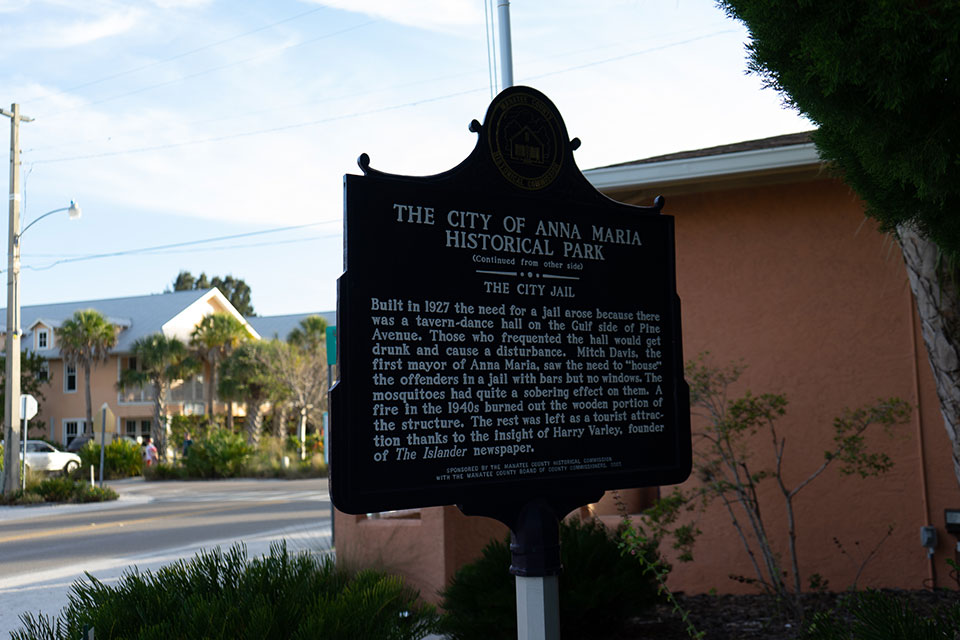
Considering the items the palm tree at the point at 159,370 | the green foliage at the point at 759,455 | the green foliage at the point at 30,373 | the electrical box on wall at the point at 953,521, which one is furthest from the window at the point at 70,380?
the electrical box on wall at the point at 953,521

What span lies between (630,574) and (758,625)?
120 cm

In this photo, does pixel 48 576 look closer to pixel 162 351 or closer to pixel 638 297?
pixel 638 297

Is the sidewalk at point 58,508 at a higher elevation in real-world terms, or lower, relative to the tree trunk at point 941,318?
lower

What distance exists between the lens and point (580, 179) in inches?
166

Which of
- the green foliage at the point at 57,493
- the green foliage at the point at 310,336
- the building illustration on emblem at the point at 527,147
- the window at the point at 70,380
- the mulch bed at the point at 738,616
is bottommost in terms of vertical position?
the green foliage at the point at 57,493

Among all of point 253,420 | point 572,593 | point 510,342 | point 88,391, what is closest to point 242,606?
point 510,342

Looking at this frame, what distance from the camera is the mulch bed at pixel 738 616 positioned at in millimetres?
6430

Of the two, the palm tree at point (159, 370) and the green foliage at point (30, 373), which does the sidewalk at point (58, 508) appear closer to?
the palm tree at point (159, 370)

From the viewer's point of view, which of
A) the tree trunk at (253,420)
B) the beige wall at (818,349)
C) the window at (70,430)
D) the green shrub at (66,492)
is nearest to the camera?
the beige wall at (818,349)

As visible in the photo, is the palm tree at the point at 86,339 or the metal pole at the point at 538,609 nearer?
the metal pole at the point at 538,609

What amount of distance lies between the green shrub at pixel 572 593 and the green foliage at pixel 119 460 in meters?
31.3

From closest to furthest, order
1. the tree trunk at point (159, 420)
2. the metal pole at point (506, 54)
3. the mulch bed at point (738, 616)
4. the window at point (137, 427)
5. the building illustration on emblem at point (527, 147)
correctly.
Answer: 1. the building illustration on emblem at point (527, 147)
2. the mulch bed at point (738, 616)
3. the metal pole at point (506, 54)
4. the tree trunk at point (159, 420)
5. the window at point (137, 427)

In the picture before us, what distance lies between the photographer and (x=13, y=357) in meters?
24.0

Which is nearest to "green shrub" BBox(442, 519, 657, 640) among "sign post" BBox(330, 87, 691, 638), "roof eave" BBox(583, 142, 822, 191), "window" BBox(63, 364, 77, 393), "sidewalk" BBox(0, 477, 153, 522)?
"sign post" BBox(330, 87, 691, 638)
